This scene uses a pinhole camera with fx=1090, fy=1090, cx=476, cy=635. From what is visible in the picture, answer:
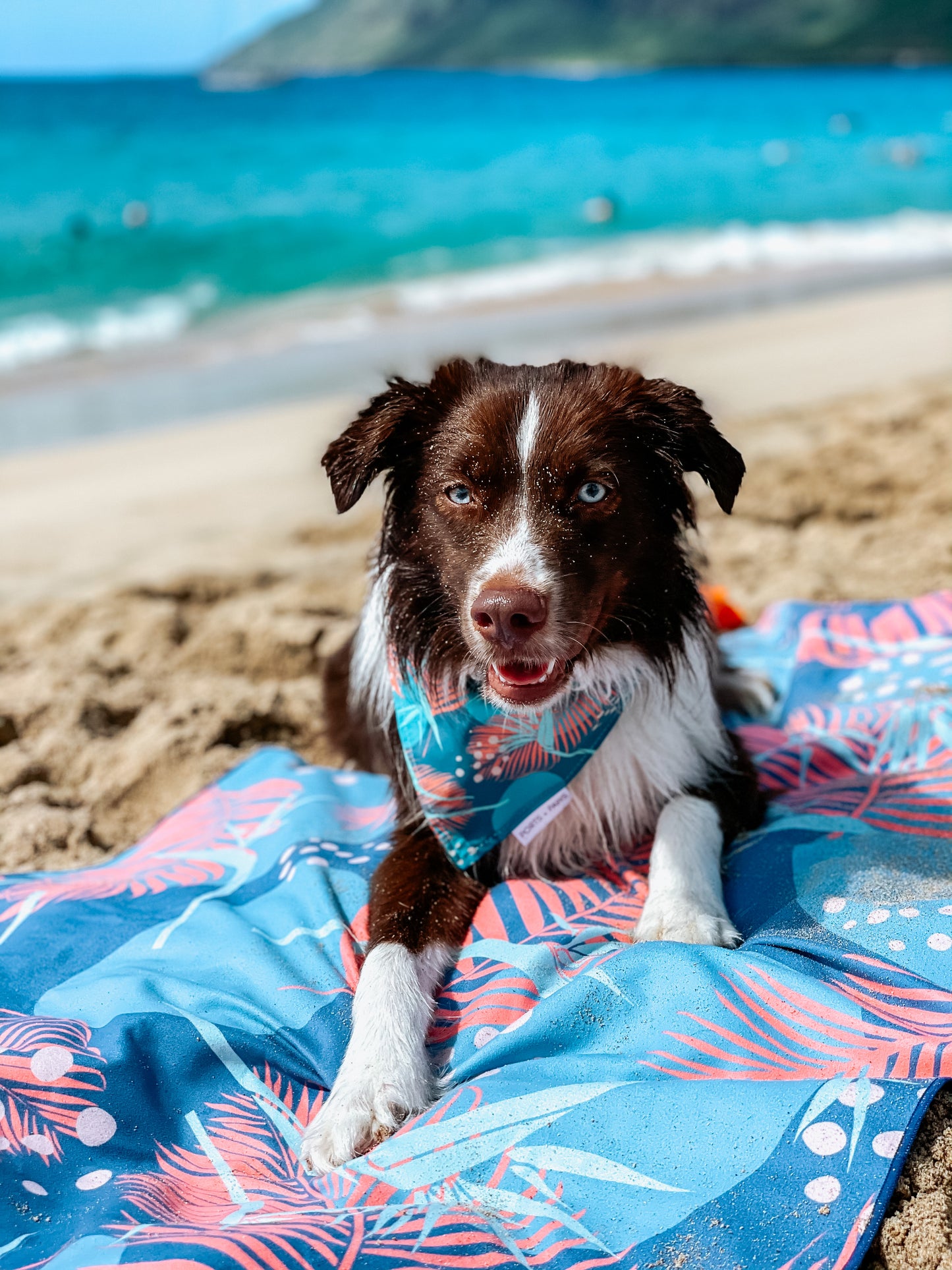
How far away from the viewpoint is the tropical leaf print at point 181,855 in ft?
11.1

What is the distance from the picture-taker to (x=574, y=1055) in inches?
97.0

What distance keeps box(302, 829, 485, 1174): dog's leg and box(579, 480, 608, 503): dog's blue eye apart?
3.75 ft

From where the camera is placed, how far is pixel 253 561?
6.75 metres

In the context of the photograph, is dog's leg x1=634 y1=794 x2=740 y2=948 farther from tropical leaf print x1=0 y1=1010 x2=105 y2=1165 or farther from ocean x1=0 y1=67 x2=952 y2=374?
ocean x1=0 y1=67 x2=952 y2=374

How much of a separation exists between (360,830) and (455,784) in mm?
696

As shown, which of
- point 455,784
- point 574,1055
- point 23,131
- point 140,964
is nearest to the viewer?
point 574,1055

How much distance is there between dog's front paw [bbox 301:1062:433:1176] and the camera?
2.40 meters

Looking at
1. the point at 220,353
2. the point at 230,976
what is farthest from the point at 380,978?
the point at 220,353

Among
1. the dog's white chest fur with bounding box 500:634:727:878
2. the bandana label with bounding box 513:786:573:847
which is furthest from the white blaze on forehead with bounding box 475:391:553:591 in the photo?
the bandana label with bounding box 513:786:573:847

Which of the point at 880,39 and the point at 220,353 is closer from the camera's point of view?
the point at 220,353

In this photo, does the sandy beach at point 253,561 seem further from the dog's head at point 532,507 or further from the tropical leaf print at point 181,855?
the dog's head at point 532,507

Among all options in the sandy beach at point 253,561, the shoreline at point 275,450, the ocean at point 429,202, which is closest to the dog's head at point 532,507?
the sandy beach at point 253,561

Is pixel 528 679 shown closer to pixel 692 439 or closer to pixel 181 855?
pixel 692 439

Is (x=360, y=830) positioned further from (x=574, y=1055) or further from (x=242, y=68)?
(x=242, y=68)
